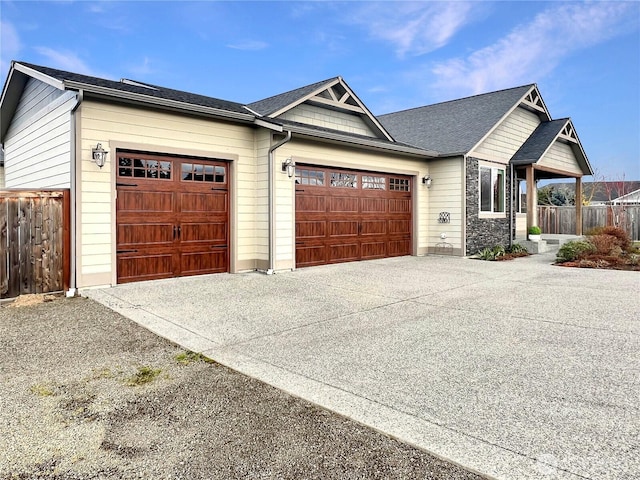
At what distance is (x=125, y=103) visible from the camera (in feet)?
23.6

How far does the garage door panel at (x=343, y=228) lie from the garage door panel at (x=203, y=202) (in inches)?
110

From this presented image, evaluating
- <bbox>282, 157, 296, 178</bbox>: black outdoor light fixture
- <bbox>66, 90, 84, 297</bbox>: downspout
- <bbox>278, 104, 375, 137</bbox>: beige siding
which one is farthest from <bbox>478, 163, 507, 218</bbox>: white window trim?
<bbox>66, 90, 84, 297</bbox>: downspout

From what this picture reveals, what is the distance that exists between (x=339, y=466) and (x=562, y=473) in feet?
3.73

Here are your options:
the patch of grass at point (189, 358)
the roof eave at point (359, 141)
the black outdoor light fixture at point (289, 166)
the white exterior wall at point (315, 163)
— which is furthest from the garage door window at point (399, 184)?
the patch of grass at point (189, 358)

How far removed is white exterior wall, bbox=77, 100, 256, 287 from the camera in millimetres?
6781

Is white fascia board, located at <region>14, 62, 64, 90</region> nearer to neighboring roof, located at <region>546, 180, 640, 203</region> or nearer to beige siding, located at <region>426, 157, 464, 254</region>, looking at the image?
beige siding, located at <region>426, 157, 464, 254</region>

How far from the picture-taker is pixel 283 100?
10.5 meters

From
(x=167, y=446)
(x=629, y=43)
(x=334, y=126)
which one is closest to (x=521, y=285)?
(x=334, y=126)

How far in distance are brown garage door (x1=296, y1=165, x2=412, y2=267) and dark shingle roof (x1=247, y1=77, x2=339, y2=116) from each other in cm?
169

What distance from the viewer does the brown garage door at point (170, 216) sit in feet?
24.0

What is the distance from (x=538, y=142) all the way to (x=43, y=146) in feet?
47.4

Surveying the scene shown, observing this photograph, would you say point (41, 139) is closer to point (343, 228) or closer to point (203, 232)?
point (203, 232)

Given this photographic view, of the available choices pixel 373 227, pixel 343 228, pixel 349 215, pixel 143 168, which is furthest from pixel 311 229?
pixel 143 168

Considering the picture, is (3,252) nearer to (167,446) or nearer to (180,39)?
(167,446)
